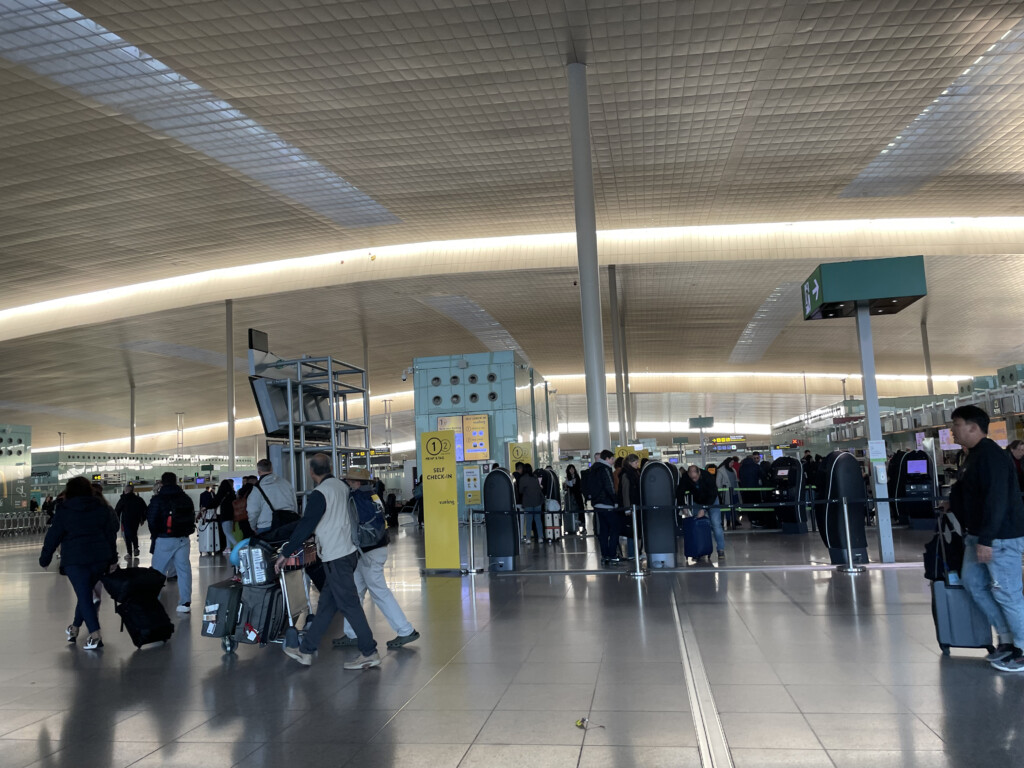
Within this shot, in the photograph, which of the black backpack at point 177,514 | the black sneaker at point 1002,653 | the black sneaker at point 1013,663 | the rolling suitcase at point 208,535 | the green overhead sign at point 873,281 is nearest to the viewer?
the black sneaker at point 1013,663

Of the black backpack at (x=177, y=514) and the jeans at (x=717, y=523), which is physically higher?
the black backpack at (x=177, y=514)

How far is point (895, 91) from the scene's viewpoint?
14898mm

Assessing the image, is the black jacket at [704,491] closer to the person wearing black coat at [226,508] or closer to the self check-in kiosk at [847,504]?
the self check-in kiosk at [847,504]

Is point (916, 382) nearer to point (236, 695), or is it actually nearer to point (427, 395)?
point (427, 395)

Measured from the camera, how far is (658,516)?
1052cm

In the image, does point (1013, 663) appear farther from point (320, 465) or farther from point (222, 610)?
point (222, 610)

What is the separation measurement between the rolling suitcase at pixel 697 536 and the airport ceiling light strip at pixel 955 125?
377 inches

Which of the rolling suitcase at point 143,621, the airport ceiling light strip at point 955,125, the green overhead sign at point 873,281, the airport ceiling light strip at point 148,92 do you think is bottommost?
the rolling suitcase at point 143,621

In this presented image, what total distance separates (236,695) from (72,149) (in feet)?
45.5

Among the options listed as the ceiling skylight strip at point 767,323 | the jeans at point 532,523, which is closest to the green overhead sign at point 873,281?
the jeans at point 532,523

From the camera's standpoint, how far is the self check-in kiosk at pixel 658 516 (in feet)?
34.2

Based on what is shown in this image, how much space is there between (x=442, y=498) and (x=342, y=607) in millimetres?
4990

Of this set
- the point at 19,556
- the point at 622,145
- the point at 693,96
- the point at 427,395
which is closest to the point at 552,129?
the point at 622,145

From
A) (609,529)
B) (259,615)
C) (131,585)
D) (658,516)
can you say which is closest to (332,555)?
(259,615)
